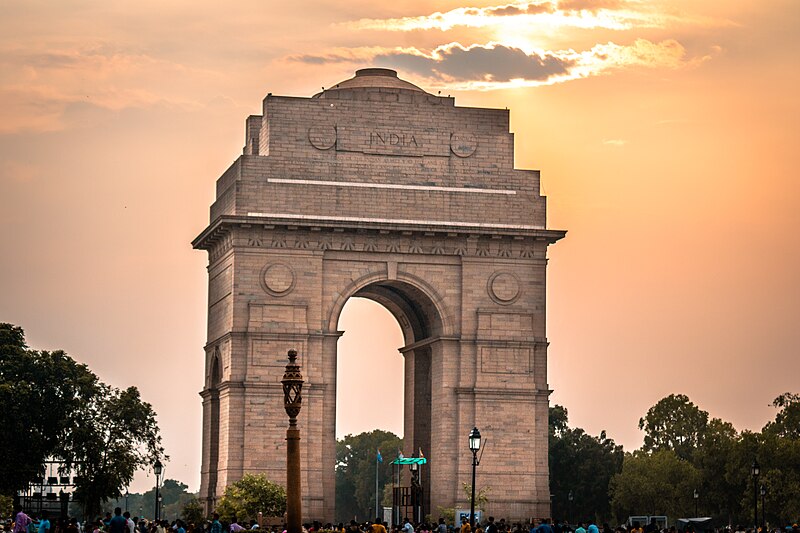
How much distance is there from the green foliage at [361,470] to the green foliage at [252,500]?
263 feet

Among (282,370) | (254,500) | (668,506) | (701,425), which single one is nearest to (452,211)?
(282,370)

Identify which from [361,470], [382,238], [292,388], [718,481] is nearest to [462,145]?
[382,238]

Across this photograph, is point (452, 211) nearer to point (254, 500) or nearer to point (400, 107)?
point (400, 107)

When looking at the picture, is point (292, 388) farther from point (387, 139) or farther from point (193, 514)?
point (387, 139)

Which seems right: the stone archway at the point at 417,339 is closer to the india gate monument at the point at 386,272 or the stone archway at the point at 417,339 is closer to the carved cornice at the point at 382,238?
the india gate monument at the point at 386,272

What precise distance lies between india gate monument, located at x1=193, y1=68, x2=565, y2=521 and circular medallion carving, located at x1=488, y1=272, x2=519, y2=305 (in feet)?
0.16

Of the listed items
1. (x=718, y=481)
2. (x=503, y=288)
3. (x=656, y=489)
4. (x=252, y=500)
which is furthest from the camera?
(x=656, y=489)

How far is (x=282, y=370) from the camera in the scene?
62.3 meters

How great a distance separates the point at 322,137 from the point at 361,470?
3512 inches

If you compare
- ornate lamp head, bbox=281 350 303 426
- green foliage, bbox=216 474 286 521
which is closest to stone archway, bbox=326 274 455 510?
green foliage, bbox=216 474 286 521

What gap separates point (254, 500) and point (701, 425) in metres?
62.0

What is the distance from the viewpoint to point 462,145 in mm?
65312

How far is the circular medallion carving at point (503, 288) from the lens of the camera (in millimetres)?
64625

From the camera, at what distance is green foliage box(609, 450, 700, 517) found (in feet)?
324
